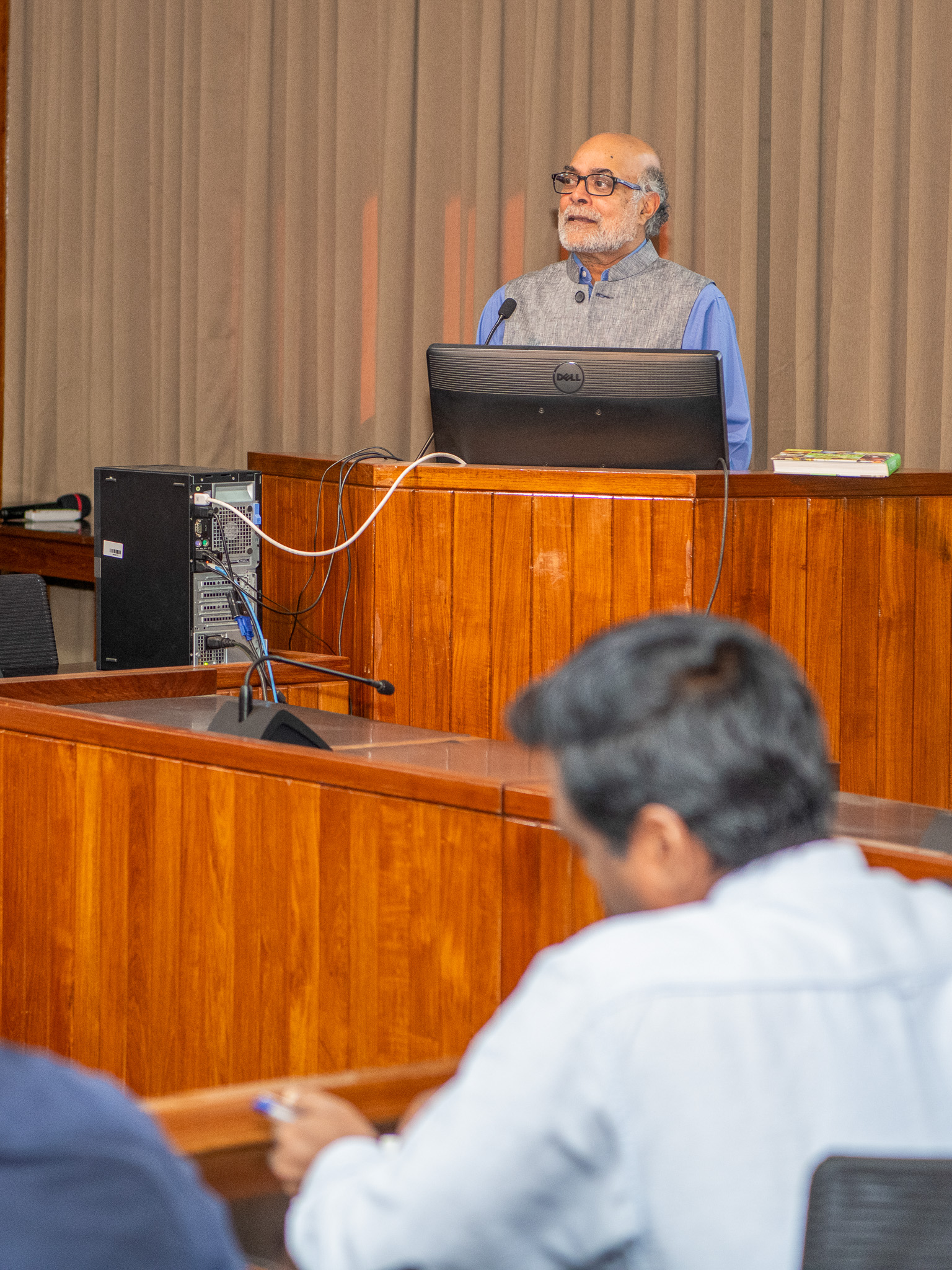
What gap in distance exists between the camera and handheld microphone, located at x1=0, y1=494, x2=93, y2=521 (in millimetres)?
5633

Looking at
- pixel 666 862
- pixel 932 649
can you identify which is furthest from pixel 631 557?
pixel 666 862

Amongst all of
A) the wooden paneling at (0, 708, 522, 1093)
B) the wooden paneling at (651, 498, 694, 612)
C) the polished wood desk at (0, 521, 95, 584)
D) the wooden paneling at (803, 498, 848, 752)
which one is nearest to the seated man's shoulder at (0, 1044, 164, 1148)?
the wooden paneling at (0, 708, 522, 1093)

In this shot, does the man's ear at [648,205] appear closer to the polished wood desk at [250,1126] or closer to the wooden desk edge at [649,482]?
the wooden desk edge at [649,482]

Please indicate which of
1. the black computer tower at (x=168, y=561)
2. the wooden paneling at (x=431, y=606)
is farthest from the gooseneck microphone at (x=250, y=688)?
the black computer tower at (x=168, y=561)

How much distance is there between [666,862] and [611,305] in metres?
2.82

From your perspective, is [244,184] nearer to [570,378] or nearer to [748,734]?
[570,378]

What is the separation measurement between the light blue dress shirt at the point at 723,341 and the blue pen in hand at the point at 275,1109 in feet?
7.95

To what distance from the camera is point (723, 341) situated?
358 centimetres

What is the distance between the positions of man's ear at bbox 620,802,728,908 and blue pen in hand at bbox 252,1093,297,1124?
0.90ft

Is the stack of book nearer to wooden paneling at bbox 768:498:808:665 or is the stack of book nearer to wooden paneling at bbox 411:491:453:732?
wooden paneling at bbox 768:498:808:665

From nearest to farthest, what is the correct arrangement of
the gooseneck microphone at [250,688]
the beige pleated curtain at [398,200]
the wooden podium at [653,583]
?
the gooseneck microphone at [250,688] → the wooden podium at [653,583] → the beige pleated curtain at [398,200]

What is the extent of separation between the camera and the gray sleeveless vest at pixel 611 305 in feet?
11.9

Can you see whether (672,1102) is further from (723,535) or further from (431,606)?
(431,606)

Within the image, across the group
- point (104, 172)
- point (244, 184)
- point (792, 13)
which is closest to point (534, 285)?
point (792, 13)
